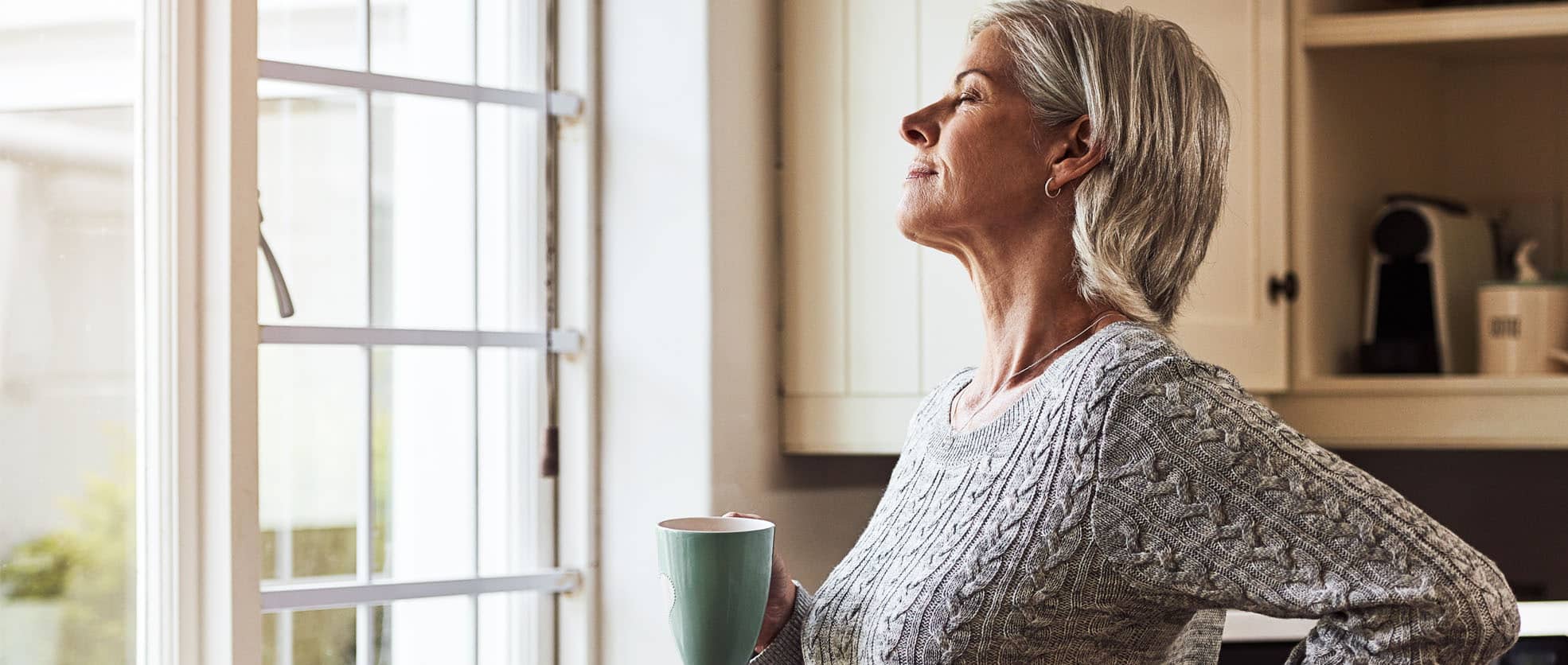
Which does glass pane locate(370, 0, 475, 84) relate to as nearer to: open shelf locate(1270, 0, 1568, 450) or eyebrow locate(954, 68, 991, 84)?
eyebrow locate(954, 68, 991, 84)

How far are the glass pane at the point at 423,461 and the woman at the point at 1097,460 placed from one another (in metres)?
0.63

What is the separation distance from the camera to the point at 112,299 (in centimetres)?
124

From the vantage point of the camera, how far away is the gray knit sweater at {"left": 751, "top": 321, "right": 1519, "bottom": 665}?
28.5 inches

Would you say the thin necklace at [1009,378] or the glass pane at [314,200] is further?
the glass pane at [314,200]

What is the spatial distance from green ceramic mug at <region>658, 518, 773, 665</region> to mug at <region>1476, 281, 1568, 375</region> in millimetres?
1293

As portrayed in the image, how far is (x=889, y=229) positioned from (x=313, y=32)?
697mm

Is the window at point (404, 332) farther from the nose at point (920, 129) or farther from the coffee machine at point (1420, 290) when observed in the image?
the coffee machine at point (1420, 290)

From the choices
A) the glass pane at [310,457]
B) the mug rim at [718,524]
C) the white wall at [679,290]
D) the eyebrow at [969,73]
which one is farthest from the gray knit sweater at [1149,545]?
the glass pane at [310,457]

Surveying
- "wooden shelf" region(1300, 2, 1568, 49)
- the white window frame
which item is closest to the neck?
the white window frame

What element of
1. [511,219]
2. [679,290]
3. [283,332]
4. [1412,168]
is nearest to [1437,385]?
[1412,168]

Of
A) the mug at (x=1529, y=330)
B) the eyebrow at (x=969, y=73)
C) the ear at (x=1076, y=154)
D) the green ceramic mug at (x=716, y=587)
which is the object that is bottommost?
the green ceramic mug at (x=716, y=587)

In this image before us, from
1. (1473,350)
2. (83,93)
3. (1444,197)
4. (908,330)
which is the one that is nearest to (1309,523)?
(908,330)

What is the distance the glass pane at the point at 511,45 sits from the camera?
5.10 feet

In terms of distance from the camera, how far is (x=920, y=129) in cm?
97
